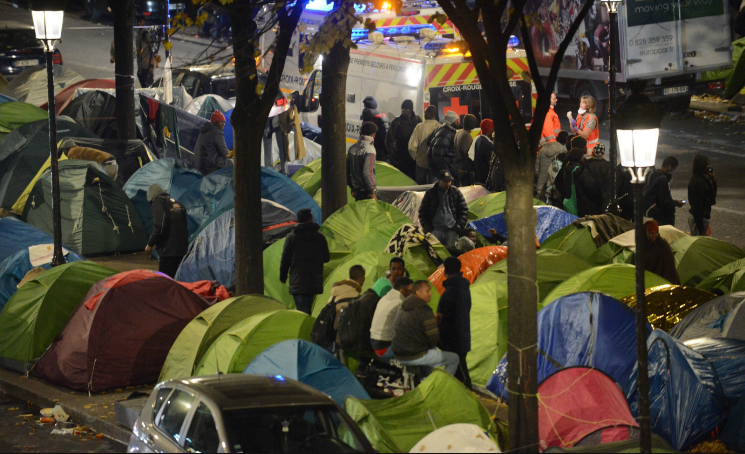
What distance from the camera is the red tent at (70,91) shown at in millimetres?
23812

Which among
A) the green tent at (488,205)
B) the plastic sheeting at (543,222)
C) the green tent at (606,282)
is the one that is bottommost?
the green tent at (606,282)

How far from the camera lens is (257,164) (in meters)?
10.3

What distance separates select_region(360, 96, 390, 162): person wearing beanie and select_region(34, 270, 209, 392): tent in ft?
24.1

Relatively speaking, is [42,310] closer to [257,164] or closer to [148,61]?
[257,164]

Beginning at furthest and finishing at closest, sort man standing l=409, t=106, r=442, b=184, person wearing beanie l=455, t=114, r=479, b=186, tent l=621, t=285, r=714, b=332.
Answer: man standing l=409, t=106, r=442, b=184
person wearing beanie l=455, t=114, r=479, b=186
tent l=621, t=285, r=714, b=332

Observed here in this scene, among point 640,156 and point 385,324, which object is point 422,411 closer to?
point 385,324

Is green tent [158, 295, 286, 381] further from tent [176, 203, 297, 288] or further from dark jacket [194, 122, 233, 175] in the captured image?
dark jacket [194, 122, 233, 175]

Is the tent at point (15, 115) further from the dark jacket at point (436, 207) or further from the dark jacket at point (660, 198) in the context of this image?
the dark jacket at point (660, 198)

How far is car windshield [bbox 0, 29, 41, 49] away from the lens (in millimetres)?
33125

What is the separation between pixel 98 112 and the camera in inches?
881

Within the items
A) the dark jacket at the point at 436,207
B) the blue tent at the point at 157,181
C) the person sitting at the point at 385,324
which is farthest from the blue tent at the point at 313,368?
the blue tent at the point at 157,181

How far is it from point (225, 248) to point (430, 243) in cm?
326

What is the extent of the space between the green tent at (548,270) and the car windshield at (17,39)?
27543 millimetres

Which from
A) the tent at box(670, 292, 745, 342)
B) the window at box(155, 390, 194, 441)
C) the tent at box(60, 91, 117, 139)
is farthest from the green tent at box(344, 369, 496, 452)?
the tent at box(60, 91, 117, 139)
